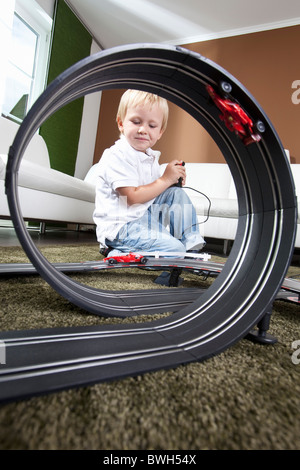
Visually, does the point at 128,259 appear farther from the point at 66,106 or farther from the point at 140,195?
the point at 66,106

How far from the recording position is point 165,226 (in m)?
1.40

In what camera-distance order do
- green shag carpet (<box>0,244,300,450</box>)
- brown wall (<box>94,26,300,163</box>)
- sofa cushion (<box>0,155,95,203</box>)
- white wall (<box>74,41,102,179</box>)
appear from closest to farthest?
green shag carpet (<box>0,244,300,450</box>), sofa cushion (<box>0,155,95,203</box>), brown wall (<box>94,26,300,163</box>), white wall (<box>74,41,102,179</box>)

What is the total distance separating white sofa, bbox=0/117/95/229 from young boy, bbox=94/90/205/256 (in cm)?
74

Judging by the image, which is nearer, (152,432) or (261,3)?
(152,432)

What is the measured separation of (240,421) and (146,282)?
0.69 meters

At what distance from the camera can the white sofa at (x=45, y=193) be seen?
74.8 inches

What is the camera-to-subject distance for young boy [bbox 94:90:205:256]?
3.58ft

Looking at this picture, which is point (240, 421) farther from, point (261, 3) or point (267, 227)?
point (261, 3)

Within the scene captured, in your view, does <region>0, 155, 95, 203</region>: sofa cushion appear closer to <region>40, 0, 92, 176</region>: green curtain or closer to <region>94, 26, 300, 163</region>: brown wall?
<region>40, 0, 92, 176</region>: green curtain

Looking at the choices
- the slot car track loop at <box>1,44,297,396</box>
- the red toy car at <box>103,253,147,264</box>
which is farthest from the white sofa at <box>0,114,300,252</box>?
the slot car track loop at <box>1,44,297,396</box>

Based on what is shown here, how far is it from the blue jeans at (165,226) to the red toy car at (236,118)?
781 millimetres

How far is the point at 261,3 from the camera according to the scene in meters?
3.07

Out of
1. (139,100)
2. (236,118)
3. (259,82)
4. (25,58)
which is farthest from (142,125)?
(259,82)
